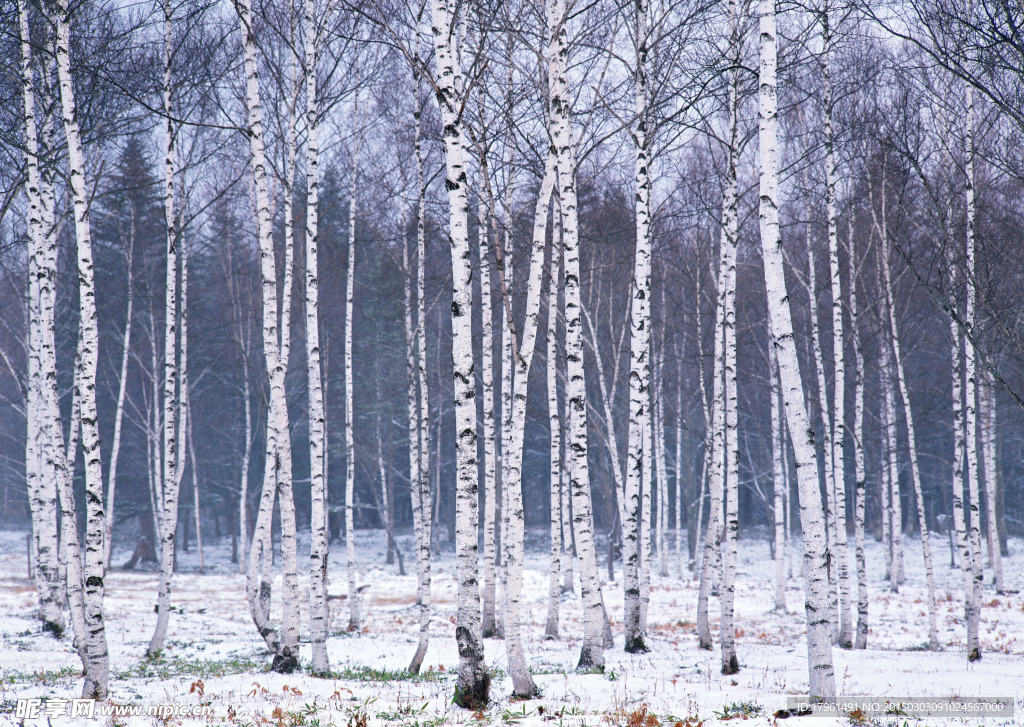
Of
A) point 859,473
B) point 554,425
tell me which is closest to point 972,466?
point 859,473

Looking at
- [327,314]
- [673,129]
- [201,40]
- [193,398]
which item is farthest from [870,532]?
[201,40]

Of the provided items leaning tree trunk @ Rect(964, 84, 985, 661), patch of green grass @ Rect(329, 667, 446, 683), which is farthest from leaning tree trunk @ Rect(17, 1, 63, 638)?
leaning tree trunk @ Rect(964, 84, 985, 661)

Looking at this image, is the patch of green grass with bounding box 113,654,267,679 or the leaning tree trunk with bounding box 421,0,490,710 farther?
the patch of green grass with bounding box 113,654,267,679

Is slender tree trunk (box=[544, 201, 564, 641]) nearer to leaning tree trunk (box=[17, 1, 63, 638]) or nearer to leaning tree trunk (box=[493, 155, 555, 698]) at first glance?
leaning tree trunk (box=[493, 155, 555, 698])

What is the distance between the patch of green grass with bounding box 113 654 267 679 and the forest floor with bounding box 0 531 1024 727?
0.11 feet

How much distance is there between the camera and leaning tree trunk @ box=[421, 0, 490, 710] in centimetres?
688

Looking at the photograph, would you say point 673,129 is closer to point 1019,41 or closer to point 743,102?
point 743,102

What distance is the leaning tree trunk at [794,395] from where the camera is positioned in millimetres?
6383

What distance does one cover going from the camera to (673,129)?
12.1 metres

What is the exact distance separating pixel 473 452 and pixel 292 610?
473 cm

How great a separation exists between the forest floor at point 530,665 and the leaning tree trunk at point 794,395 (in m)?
0.61

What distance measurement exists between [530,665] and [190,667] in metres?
5.22

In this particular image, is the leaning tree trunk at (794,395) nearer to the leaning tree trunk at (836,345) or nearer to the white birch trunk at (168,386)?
the leaning tree trunk at (836,345)

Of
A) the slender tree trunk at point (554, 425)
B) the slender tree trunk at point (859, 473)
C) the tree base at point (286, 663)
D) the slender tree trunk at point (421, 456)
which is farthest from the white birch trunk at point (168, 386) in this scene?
the slender tree trunk at point (859, 473)
